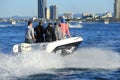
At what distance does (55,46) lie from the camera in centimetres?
2219

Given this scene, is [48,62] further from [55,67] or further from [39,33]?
[39,33]

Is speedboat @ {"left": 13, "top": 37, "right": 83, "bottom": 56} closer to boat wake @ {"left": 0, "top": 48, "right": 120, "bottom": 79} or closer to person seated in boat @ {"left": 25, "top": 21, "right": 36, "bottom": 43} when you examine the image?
boat wake @ {"left": 0, "top": 48, "right": 120, "bottom": 79}

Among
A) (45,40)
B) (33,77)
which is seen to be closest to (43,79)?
(33,77)

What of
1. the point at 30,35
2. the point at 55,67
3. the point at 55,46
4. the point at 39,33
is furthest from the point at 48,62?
the point at 39,33

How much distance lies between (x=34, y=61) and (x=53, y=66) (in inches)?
40.3

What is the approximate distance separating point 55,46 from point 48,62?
3.22ft

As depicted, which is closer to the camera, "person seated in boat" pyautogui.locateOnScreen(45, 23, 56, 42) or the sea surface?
the sea surface

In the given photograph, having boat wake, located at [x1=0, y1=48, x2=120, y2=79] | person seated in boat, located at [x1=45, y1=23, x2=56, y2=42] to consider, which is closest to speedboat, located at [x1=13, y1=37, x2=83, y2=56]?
boat wake, located at [x1=0, y1=48, x2=120, y2=79]

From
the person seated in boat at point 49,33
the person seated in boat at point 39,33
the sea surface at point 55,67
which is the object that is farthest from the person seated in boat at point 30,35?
the sea surface at point 55,67

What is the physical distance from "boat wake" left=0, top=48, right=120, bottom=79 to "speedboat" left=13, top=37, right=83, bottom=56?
0.76 feet

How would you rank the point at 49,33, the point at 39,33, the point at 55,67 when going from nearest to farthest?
the point at 55,67 < the point at 49,33 < the point at 39,33

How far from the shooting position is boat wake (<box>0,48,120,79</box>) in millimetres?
20312

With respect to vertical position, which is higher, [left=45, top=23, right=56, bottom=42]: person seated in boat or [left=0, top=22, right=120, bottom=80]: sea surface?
[left=45, top=23, right=56, bottom=42]: person seated in boat

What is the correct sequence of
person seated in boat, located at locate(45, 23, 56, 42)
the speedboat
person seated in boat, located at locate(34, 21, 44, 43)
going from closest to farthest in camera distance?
1. the speedboat
2. person seated in boat, located at locate(45, 23, 56, 42)
3. person seated in boat, located at locate(34, 21, 44, 43)
